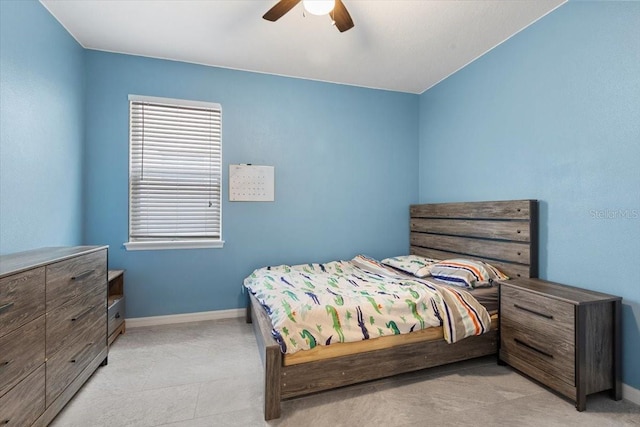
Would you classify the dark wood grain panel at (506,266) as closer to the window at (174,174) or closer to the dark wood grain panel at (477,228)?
the dark wood grain panel at (477,228)

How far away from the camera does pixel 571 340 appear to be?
1.72 metres

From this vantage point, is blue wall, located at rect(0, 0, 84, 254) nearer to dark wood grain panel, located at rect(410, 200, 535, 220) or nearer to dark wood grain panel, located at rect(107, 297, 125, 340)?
dark wood grain panel, located at rect(107, 297, 125, 340)

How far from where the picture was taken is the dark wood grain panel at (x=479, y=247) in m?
2.37

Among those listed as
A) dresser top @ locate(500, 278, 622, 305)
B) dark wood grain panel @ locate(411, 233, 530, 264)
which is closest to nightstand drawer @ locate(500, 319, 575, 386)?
dresser top @ locate(500, 278, 622, 305)

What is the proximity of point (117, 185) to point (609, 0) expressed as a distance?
419cm

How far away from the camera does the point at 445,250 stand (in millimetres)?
3156

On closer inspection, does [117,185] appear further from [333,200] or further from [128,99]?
[333,200]

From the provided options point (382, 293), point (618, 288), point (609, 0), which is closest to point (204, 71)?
point (382, 293)

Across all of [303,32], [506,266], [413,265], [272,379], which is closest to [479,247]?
[506,266]

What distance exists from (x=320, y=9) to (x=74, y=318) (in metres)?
2.46

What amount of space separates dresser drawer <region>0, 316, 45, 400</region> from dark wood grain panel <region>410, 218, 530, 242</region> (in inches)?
126

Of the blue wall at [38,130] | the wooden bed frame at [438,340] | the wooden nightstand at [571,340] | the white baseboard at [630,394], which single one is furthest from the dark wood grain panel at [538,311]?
the blue wall at [38,130]

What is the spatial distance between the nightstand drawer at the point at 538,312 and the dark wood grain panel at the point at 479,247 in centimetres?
38

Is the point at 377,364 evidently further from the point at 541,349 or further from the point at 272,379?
the point at 541,349
